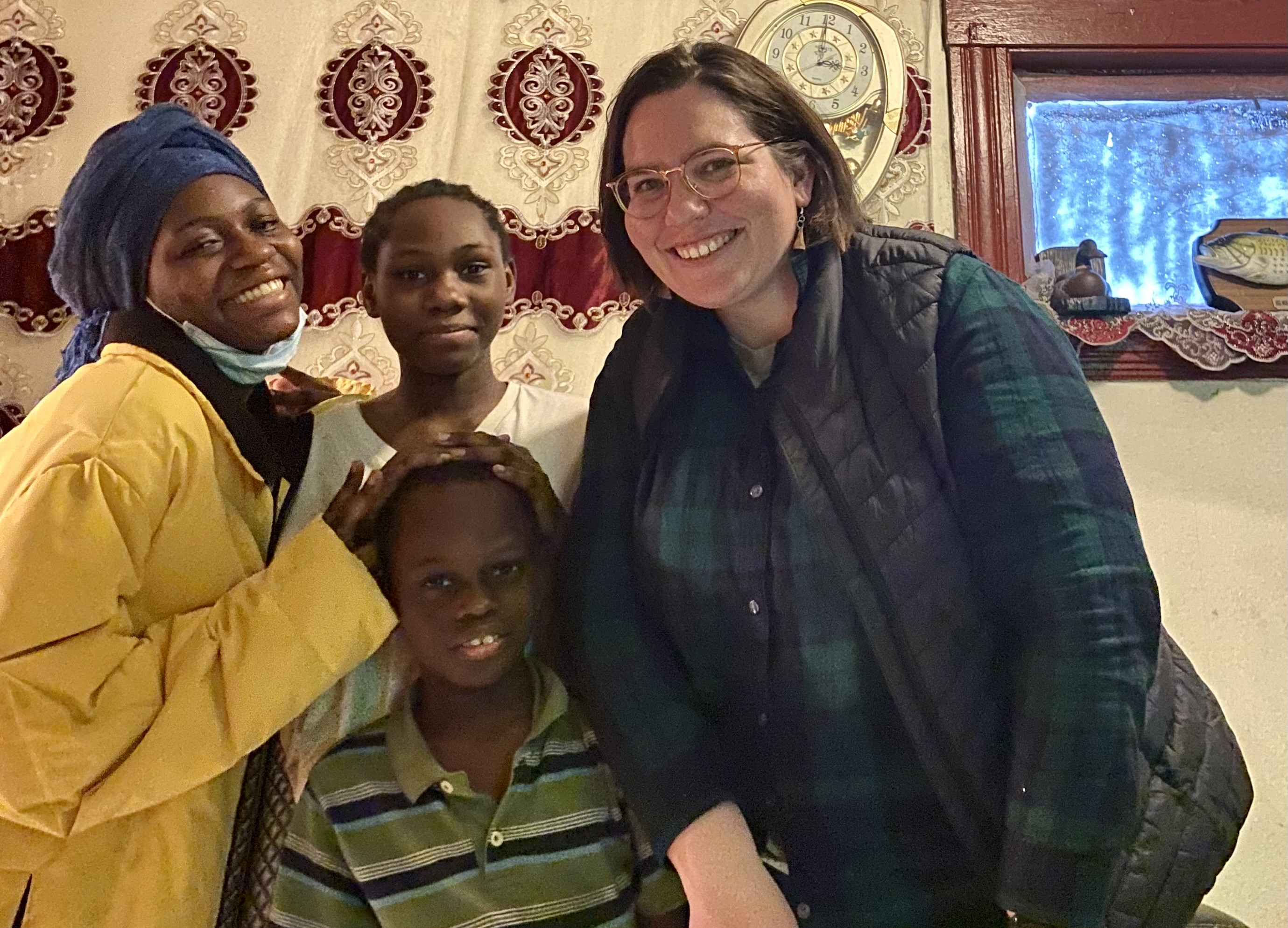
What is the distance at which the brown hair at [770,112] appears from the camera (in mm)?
1115

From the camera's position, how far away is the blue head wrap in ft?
3.98

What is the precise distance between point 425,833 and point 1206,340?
177 centimetres

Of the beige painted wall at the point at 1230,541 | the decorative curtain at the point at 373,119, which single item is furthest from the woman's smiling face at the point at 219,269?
the beige painted wall at the point at 1230,541

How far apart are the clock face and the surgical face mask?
1242 millimetres

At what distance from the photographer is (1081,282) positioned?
6.30 ft

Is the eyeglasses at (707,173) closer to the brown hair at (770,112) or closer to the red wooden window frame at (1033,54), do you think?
the brown hair at (770,112)

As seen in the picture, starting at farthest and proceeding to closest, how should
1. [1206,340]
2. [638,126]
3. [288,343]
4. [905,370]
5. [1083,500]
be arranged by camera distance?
[1206,340] < [288,343] < [638,126] < [905,370] < [1083,500]

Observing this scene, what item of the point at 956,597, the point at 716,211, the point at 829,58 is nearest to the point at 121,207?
the point at 716,211

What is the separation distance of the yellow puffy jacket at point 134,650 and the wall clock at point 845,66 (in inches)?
57.3

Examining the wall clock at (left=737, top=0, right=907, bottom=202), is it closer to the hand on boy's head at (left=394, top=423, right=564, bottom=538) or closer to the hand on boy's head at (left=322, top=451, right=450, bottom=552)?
the hand on boy's head at (left=394, top=423, right=564, bottom=538)

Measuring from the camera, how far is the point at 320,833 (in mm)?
1074

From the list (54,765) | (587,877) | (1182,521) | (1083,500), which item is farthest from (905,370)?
(1182,521)

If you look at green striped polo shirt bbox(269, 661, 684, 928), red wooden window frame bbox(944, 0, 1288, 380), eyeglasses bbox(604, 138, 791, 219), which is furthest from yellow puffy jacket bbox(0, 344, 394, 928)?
red wooden window frame bbox(944, 0, 1288, 380)

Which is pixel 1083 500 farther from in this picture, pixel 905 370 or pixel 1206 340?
pixel 1206 340
